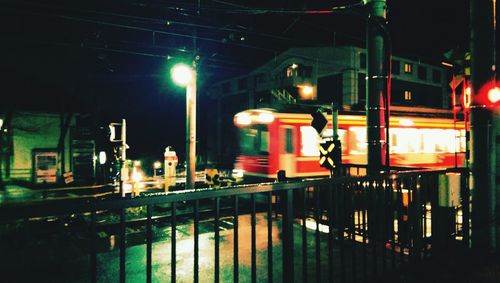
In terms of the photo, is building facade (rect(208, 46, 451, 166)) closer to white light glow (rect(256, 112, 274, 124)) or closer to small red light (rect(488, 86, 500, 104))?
white light glow (rect(256, 112, 274, 124))

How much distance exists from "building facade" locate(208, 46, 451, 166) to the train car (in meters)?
10.3

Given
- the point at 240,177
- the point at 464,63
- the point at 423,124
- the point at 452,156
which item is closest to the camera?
the point at 464,63

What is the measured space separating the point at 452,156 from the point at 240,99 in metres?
24.2

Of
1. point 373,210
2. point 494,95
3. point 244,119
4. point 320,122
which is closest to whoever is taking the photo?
point 373,210

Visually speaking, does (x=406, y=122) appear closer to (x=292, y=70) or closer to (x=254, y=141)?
(x=254, y=141)

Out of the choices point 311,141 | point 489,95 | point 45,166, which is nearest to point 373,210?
point 489,95

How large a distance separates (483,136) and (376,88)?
1.86 metres

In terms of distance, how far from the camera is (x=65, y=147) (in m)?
19.8

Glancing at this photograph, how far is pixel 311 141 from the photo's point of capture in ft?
46.6

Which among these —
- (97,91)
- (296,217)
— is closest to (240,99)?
(97,91)

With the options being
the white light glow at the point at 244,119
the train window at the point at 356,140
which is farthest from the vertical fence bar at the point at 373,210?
the train window at the point at 356,140

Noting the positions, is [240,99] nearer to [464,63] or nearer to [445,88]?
[445,88]

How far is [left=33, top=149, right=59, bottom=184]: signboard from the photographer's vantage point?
59.5 feet

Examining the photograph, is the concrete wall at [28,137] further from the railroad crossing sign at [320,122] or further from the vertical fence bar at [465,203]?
the vertical fence bar at [465,203]
